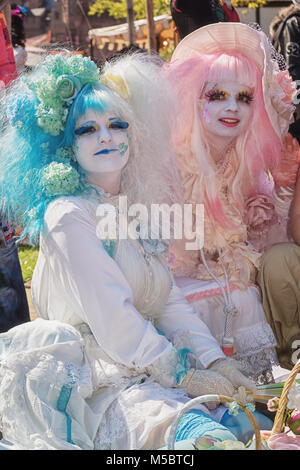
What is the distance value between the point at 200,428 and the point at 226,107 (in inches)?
54.8

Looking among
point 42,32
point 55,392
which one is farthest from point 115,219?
point 42,32

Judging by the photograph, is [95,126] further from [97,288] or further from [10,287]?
[10,287]

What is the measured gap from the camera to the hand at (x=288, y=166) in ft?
9.82

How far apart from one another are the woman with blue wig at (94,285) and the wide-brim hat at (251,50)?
38 cm

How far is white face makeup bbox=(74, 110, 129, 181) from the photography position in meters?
2.31

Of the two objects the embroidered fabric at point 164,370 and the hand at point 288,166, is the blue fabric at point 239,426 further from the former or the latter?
the hand at point 288,166

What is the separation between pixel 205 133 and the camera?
285 cm

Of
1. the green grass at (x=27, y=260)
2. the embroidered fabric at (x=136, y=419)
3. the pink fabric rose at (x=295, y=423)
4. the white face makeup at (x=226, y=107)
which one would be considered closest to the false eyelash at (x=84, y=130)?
the white face makeup at (x=226, y=107)

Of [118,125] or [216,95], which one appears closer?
[118,125]
